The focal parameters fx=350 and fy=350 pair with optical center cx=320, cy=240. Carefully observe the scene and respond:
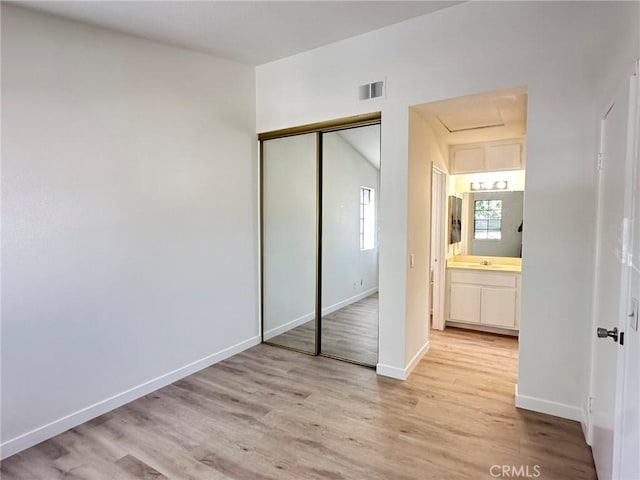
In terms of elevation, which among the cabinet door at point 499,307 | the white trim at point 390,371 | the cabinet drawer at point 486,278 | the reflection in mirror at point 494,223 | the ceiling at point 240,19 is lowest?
the white trim at point 390,371

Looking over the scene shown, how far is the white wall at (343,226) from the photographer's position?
370cm

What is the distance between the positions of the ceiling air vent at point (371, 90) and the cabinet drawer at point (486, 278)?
2.52 meters

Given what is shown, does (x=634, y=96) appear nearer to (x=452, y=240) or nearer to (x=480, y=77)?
(x=480, y=77)

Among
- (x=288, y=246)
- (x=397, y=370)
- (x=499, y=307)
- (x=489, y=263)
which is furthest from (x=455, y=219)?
(x=397, y=370)

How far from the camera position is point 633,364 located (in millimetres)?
1343

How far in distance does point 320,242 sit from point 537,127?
2.15 metres

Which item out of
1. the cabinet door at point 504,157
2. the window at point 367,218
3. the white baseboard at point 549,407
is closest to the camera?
the white baseboard at point 549,407

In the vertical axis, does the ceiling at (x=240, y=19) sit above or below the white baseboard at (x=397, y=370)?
above

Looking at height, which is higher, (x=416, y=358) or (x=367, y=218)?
(x=367, y=218)

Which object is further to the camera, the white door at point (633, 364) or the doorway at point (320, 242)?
the doorway at point (320, 242)

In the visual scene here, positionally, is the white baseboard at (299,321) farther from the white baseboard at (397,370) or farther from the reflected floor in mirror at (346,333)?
the white baseboard at (397,370)

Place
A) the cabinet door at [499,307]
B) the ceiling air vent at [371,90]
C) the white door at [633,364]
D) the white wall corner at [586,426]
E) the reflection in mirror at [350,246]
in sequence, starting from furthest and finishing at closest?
the cabinet door at [499,307], the reflection in mirror at [350,246], the ceiling air vent at [371,90], the white wall corner at [586,426], the white door at [633,364]

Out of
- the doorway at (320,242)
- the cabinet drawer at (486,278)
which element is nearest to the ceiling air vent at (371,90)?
the doorway at (320,242)

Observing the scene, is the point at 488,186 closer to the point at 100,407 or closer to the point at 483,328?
the point at 483,328
